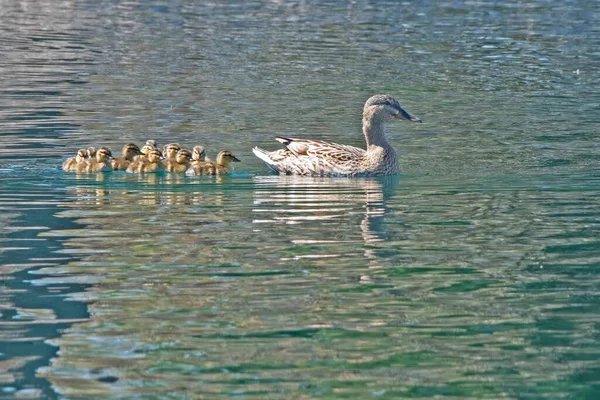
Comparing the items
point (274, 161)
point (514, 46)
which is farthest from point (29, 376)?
point (514, 46)

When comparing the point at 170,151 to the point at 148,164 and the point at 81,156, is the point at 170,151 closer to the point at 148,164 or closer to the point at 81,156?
the point at 148,164

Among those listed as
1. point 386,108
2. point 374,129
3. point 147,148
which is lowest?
point 147,148

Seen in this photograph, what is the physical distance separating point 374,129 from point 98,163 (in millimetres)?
3341

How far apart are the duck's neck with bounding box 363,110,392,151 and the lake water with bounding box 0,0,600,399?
26.6 inches

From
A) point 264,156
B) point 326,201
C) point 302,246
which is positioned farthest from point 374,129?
point 302,246

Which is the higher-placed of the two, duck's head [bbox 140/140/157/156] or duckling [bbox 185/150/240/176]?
duck's head [bbox 140/140/157/156]

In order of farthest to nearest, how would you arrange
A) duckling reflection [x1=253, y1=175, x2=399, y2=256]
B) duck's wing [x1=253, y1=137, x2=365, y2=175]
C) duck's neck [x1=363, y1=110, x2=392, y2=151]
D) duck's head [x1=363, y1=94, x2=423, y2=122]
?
duck's head [x1=363, y1=94, x2=423, y2=122] → duck's neck [x1=363, y1=110, x2=392, y2=151] → duck's wing [x1=253, y1=137, x2=365, y2=175] → duckling reflection [x1=253, y1=175, x2=399, y2=256]

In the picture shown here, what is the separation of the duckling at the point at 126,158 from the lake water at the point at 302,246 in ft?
0.78

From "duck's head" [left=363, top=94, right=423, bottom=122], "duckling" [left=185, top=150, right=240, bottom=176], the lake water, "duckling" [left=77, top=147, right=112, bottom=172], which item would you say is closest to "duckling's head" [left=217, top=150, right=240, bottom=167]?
"duckling" [left=185, top=150, right=240, bottom=176]

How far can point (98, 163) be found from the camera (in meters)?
14.8

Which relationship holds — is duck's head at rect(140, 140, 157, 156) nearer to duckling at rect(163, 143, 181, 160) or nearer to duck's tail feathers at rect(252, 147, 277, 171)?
duckling at rect(163, 143, 181, 160)

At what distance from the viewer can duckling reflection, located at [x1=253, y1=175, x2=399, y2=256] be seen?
12.0m

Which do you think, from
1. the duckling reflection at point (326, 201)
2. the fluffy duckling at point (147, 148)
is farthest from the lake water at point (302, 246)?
the fluffy duckling at point (147, 148)

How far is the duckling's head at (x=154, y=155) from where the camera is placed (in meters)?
14.8
